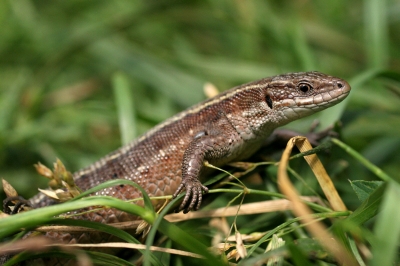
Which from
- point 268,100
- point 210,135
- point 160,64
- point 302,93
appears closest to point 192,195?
point 210,135

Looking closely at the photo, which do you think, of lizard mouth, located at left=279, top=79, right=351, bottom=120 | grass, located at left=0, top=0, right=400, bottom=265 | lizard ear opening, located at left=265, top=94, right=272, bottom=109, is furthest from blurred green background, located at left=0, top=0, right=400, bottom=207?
lizard ear opening, located at left=265, top=94, right=272, bottom=109

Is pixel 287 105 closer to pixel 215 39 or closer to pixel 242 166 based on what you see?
pixel 242 166

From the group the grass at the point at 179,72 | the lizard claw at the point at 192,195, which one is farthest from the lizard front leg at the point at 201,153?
the grass at the point at 179,72

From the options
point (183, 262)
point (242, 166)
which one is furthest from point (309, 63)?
point (183, 262)

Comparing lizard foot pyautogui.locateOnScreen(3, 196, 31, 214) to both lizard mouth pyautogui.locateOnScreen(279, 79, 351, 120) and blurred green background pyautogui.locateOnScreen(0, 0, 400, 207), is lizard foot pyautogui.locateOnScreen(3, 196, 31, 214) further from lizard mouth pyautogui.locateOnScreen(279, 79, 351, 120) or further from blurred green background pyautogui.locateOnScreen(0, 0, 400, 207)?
lizard mouth pyautogui.locateOnScreen(279, 79, 351, 120)

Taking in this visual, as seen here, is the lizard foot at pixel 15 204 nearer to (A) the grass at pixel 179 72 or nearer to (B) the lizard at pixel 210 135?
(B) the lizard at pixel 210 135

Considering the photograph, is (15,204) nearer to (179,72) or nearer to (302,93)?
(302,93)
